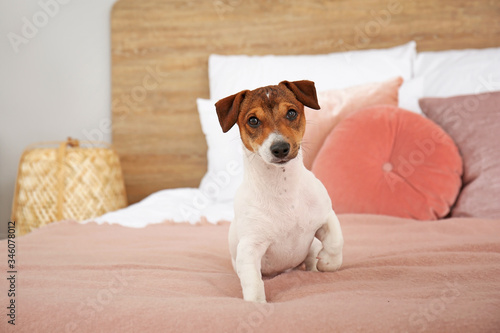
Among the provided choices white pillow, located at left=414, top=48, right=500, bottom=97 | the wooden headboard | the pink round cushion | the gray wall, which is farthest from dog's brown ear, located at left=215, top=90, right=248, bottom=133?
the gray wall

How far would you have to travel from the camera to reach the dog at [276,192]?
34.0 inches

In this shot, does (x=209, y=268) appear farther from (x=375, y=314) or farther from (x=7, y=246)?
(x=7, y=246)

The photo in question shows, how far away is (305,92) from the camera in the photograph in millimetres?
937

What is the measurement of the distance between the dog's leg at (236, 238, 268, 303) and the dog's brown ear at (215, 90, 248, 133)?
247 mm

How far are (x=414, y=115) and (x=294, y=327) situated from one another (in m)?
1.28

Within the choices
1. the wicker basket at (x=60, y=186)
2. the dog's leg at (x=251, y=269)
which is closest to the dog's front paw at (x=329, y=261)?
the dog's leg at (x=251, y=269)

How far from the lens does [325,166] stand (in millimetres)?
1598

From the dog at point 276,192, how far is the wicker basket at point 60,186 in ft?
4.96

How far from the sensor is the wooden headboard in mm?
2504

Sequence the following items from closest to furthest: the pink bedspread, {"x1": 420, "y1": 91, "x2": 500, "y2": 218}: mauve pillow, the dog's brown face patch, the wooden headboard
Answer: the pink bedspread
the dog's brown face patch
{"x1": 420, "y1": 91, "x2": 500, "y2": 218}: mauve pillow
the wooden headboard

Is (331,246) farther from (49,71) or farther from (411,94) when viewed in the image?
(49,71)

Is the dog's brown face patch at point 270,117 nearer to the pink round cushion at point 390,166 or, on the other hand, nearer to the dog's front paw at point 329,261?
the dog's front paw at point 329,261

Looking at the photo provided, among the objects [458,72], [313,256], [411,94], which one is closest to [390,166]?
[411,94]

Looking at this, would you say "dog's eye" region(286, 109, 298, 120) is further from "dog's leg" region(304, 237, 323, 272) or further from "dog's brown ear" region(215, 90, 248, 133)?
"dog's leg" region(304, 237, 323, 272)
